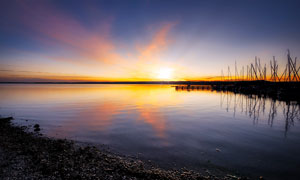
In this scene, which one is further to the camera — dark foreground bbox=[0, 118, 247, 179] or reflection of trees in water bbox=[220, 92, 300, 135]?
reflection of trees in water bbox=[220, 92, 300, 135]

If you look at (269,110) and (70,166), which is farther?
(269,110)

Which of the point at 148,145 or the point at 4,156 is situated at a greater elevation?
the point at 4,156

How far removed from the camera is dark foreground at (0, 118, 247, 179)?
269 inches

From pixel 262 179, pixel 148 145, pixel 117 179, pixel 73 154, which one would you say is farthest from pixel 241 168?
pixel 73 154

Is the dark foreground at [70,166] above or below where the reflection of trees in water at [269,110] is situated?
above

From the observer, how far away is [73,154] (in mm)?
9250

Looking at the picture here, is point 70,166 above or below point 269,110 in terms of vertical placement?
A: above

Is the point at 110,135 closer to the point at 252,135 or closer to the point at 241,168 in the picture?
the point at 241,168

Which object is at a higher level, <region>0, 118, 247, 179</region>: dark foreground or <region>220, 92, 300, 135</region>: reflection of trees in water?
<region>0, 118, 247, 179</region>: dark foreground

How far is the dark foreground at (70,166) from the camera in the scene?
684 cm

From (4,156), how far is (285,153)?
19502 millimetres

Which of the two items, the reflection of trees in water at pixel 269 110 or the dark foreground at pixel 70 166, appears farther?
the reflection of trees in water at pixel 269 110

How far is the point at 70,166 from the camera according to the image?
7.58 metres

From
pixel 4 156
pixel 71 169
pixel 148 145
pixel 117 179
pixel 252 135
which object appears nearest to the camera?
pixel 117 179
